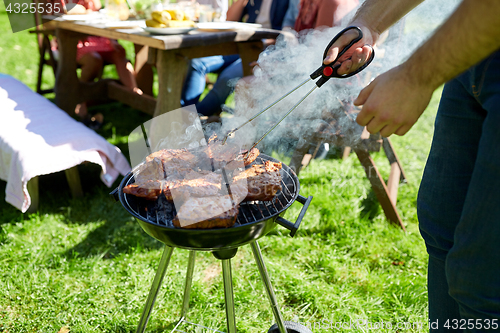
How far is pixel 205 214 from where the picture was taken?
130 cm

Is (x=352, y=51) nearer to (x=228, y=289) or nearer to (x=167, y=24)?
(x=228, y=289)

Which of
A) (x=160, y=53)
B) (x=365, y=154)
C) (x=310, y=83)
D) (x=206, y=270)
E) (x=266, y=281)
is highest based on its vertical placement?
(x=160, y=53)

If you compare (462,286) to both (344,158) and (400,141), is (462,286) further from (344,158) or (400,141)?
(400,141)

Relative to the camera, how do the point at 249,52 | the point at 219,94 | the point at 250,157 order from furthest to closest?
the point at 219,94
the point at 249,52
the point at 250,157

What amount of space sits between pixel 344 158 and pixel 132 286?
249cm

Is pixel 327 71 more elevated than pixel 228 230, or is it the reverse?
pixel 327 71

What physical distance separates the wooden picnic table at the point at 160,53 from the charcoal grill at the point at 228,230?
5.03ft

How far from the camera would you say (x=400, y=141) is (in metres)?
4.34

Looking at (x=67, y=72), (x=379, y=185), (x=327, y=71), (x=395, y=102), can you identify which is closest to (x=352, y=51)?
(x=327, y=71)

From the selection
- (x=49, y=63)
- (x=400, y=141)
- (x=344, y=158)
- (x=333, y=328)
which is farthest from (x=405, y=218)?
(x=49, y=63)

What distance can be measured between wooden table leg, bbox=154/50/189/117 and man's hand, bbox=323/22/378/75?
175 centimetres

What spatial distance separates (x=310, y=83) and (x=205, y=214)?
2136 mm

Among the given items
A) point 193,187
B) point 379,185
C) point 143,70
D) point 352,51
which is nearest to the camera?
point 193,187

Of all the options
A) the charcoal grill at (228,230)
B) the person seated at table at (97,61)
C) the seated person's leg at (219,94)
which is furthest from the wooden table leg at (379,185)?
the person seated at table at (97,61)
